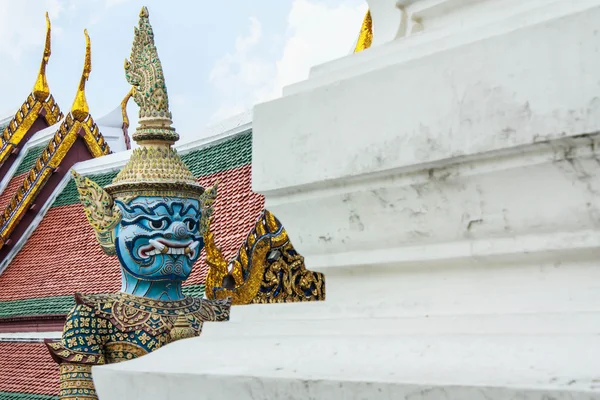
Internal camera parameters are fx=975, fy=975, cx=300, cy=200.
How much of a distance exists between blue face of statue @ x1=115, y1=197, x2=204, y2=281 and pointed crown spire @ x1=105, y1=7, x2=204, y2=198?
0.05 metres

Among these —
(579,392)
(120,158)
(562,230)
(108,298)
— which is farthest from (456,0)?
(120,158)

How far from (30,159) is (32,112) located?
47cm

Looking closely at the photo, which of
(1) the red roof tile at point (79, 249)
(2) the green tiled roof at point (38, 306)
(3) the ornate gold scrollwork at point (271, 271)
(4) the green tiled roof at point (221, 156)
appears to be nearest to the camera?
(3) the ornate gold scrollwork at point (271, 271)

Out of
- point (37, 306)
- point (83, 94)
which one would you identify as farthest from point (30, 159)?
point (37, 306)

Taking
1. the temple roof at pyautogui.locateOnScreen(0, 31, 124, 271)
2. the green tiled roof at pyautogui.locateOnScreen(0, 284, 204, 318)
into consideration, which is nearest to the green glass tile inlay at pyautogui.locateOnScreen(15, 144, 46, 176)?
the temple roof at pyautogui.locateOnScreen(0, 31, 124, 271)

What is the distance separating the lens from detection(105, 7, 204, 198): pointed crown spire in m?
3.36

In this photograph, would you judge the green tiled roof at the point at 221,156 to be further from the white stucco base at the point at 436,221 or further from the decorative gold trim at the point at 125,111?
the white stucco base at the point at 436,221

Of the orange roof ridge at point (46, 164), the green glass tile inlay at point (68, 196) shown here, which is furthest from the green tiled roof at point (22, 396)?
the green glass tile inlay at point (68, 196)

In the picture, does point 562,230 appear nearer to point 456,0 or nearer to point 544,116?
point 544,116

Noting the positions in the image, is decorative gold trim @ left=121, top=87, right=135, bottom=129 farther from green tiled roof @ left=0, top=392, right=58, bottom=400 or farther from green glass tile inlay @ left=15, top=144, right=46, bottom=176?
green tiled roof @ left=0, top=392, right=58, bottom=400

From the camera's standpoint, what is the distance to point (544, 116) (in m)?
1.03

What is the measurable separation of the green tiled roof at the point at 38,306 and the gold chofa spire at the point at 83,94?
1436mm

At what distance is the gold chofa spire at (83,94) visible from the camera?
6.69 meters

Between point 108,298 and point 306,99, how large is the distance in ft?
6.82
